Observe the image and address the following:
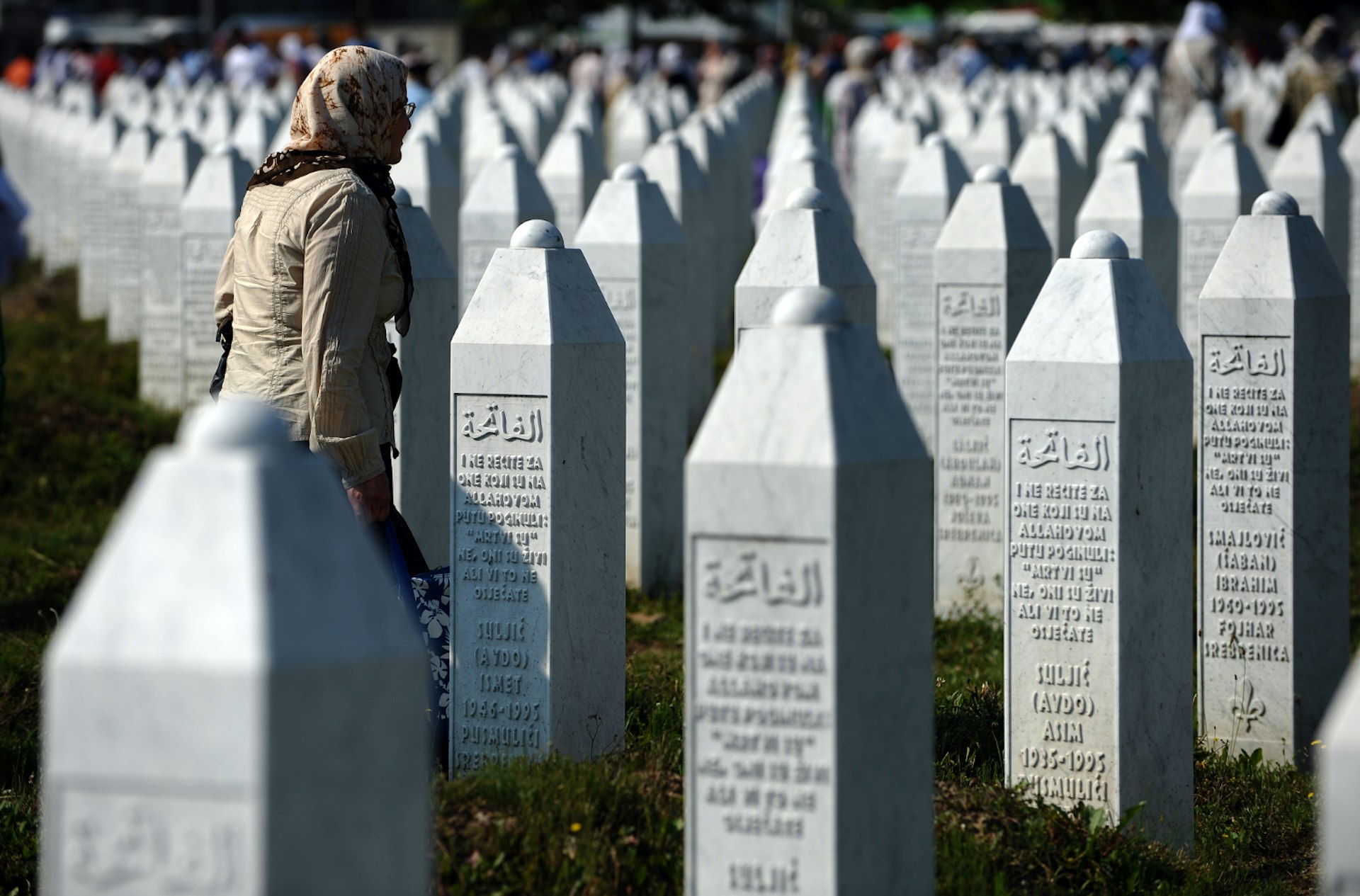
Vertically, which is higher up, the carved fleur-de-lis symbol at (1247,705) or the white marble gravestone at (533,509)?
the white marble gravestone at (533,509)

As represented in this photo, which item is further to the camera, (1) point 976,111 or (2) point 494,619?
(1) point 976,111

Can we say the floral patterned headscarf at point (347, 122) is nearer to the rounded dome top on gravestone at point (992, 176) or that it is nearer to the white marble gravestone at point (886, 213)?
the rounded dome top on gravestone at point (992, 176)

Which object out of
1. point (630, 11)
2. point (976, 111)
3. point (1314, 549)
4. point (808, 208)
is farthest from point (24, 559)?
point (630, 11)

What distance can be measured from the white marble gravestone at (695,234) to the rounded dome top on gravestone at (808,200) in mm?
3718

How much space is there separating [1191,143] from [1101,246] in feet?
32.6

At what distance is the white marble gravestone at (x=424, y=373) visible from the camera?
805 cm

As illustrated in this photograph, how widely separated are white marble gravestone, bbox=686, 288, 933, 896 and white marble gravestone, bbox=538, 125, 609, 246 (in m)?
8.11

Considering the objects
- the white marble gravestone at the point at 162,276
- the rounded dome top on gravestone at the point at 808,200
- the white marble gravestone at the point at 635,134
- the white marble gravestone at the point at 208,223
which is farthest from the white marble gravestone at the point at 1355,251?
the white marble gravestone at the point at 162,276

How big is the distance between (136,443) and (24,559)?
6.61ft

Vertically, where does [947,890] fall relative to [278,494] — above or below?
below

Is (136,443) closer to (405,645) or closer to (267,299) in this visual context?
(267,299)

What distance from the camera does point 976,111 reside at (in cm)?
2041

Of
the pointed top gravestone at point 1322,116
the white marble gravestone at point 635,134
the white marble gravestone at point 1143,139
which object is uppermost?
the white marble gravestone at point 635,134

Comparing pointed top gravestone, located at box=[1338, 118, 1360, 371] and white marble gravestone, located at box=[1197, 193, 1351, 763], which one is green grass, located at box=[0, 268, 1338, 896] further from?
pointed top gravestone, located at box=[1338, 118, 1360, 371]
